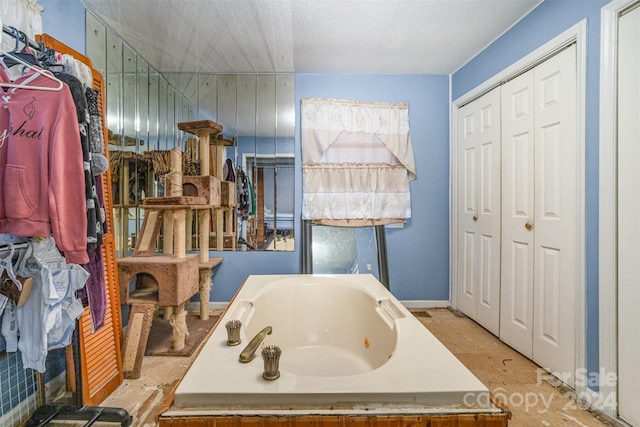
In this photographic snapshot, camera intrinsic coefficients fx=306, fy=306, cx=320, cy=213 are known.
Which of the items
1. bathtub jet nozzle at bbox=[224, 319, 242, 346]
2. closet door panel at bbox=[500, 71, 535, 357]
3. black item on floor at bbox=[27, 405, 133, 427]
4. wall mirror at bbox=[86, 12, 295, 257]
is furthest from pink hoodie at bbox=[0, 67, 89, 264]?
closet door panel at bbox=[500, 71, 535, 357]

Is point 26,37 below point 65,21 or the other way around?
below

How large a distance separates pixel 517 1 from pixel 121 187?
2.89m

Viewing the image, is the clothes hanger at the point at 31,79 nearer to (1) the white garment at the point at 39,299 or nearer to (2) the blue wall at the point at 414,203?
(1) the white garment at the point at 39,299

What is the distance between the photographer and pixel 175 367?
74.0 inches

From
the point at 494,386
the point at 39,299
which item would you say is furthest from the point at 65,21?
the point at 494,386

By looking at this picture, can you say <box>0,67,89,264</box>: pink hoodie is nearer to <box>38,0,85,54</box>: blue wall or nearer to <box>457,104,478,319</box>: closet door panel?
<box>38,0,85,54</box>: blue wall

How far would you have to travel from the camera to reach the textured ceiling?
6.36ft

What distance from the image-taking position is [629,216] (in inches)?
54.9

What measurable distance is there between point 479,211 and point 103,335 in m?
2.71

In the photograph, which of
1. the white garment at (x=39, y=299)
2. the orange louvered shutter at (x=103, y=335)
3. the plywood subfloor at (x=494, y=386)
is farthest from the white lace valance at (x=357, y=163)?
the white garment at (x=39, y=299)

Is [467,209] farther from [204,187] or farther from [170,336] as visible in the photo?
[170,336]

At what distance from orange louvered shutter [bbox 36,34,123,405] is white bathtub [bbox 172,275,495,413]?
725 mm

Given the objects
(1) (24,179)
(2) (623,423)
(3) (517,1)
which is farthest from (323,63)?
(2) (623,423)

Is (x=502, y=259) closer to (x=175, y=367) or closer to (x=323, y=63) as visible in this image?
(x=323, y=63)
